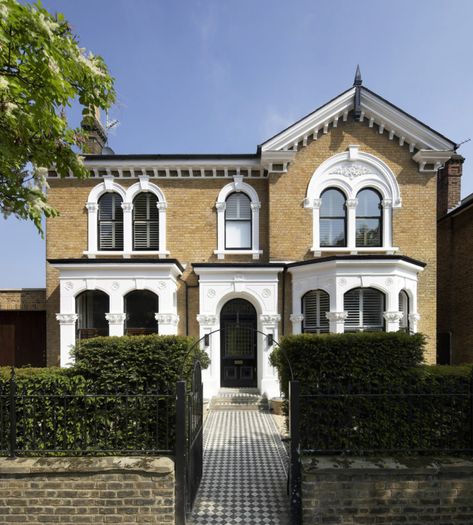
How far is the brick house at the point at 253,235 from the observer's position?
34.3 ft

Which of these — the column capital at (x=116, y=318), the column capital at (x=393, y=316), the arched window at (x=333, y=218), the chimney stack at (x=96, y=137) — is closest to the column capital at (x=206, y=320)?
the column capital at (x=116, y=318)

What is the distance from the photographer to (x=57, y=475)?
169 inches

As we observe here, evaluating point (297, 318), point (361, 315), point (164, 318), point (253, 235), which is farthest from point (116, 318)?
point (361, 315)

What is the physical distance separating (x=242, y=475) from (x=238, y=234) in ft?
25.2

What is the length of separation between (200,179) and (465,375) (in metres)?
9.50

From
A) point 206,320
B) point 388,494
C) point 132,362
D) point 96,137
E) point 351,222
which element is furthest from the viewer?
point 96,137

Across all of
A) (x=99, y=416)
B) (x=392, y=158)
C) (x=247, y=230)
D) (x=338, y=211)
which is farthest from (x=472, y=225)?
(x=99, y=416)

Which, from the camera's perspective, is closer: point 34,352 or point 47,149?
point 47,149

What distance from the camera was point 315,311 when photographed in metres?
10.8

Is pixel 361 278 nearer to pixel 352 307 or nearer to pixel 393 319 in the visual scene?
pixel 352 307

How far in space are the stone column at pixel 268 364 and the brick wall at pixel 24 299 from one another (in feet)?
25.8

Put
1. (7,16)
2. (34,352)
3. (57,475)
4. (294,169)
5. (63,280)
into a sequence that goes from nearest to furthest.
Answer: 1. (7,16)
2. (57,475)
3. (63,280)
4. (294,169)
5. (34,352)

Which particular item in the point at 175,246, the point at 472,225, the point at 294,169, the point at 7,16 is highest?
the point at 294,169

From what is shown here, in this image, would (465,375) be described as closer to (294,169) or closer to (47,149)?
(47,149)
